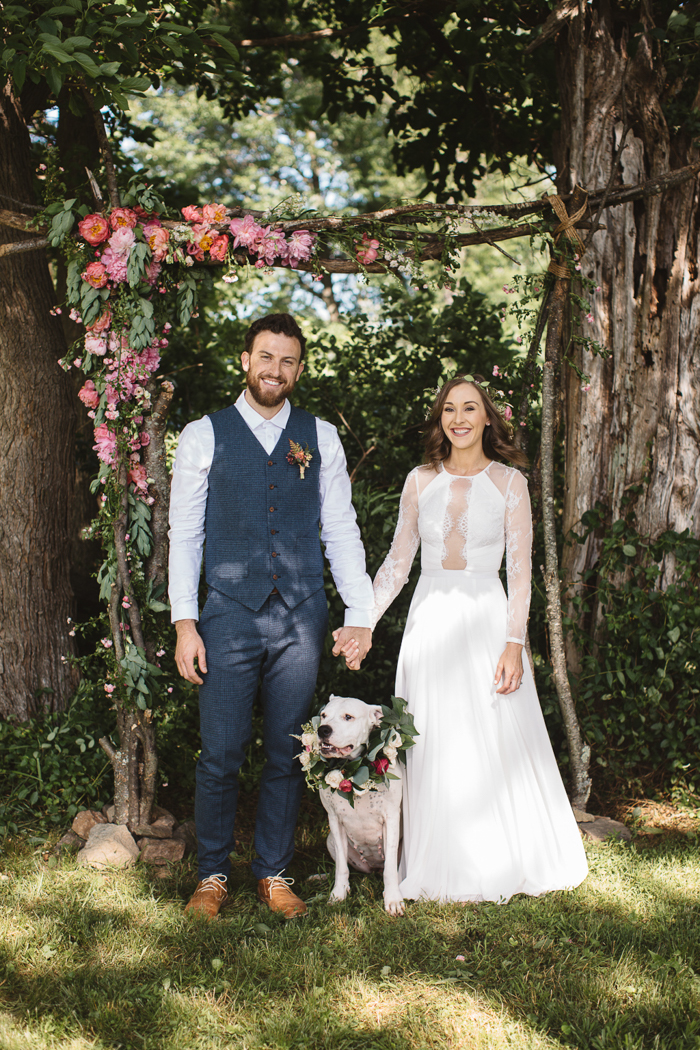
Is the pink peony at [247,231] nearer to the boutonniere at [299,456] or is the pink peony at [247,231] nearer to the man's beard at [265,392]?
the man's beard at [265,392]

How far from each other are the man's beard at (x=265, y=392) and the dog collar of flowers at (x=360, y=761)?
1178mm

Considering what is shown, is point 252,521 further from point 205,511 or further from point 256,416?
point 256,416

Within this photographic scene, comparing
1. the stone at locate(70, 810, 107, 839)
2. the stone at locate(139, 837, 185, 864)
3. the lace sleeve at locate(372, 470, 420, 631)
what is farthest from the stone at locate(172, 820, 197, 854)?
the lace sleeve at locate(372, 470, 420, 631)

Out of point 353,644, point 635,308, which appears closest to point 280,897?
point 353,644

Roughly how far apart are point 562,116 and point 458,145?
1.77 metres

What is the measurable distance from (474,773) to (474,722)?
193mm

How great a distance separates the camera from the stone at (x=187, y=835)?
3307 millimetres

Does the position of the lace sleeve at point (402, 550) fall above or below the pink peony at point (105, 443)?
below

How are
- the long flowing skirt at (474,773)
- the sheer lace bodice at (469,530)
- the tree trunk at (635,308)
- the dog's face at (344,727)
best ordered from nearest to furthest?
the dog's face at (344,727) < the long flowing skirt at (474,773) < the sheer lace bodice at (469,530) < the tree trunk at (635,308)

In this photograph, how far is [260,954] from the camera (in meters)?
2.59

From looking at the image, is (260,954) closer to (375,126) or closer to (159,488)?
(159,488)

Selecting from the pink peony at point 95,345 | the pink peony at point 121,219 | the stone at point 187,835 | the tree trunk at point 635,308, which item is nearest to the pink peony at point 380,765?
the stone at point 187,835

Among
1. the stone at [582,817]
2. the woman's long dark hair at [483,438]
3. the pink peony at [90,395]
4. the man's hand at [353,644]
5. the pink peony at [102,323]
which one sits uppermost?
the pink peony at [102,323]

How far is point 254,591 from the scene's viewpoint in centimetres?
277
